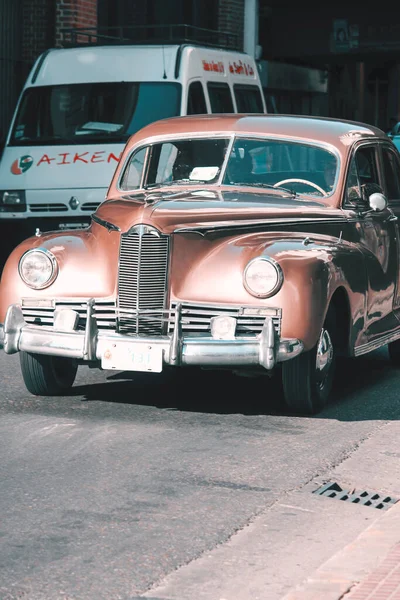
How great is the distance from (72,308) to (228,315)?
1.02 metres

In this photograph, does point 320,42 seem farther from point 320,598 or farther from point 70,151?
point 320,598

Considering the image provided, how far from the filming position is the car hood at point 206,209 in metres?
8.02

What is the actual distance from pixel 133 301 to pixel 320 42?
98.5ft

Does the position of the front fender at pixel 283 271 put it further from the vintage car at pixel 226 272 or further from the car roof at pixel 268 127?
the car roof at pixel 268 127

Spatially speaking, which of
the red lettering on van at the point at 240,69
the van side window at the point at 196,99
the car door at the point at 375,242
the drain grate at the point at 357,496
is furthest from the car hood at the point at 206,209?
the red lettering on van at the point at 240,69

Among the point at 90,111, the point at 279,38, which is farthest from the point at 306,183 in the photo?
the point at 279,38

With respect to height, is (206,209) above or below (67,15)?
below

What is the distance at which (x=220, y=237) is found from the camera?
316 inches

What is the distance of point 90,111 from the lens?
52.3 feet

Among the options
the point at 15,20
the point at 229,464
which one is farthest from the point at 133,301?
the point at 15,20

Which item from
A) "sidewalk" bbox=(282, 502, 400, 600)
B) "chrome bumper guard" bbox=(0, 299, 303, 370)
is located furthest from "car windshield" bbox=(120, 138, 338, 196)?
"sidewalk" bbox=(282, 502, 400, 600)

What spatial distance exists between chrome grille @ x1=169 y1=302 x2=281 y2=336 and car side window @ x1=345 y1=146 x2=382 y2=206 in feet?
5.48

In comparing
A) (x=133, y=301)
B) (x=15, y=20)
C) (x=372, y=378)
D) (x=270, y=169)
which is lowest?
(x=372, y=378)

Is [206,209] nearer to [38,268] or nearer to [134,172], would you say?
[38,268]
